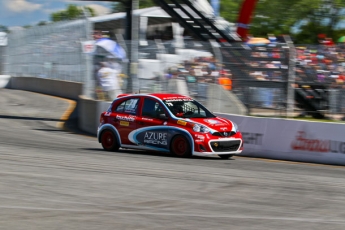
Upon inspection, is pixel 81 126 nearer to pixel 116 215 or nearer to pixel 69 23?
pixel 69 23

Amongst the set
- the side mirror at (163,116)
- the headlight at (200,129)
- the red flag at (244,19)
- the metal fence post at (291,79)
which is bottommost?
the headlight at (200,129)

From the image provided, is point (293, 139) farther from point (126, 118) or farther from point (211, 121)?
point (126, 118)

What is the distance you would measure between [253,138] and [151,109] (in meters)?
2.66

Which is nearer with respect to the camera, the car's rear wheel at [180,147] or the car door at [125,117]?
the car's rear wheel at [180,147]

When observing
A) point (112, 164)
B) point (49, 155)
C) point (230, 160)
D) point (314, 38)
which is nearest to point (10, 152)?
point (49, 155)

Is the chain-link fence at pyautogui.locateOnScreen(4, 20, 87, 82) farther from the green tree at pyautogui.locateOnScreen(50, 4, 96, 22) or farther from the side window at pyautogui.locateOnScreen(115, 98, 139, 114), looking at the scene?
the side window at pyautogui.locateOnScreen(115, 98, 139, 114)

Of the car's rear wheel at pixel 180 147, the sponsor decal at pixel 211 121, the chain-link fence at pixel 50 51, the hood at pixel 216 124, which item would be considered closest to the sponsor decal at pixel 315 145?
the hood at pixel 216 124

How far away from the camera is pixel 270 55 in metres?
16.2

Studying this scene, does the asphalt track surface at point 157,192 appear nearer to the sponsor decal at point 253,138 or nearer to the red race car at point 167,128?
the red race car at point 167,128

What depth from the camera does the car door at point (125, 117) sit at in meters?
14.7

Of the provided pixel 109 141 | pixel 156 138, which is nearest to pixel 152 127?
pixel 156 138

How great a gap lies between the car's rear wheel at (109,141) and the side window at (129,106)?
0.57m

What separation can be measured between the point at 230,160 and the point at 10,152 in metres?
4.59

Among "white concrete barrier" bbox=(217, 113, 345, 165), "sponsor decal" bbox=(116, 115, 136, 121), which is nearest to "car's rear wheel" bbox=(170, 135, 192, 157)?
"sponsor decal" bbox=(116, 115, 136, 121)
